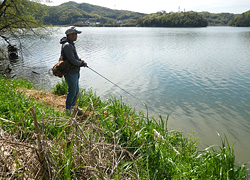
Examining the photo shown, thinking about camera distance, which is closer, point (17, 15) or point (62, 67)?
Result: point (62, 67)

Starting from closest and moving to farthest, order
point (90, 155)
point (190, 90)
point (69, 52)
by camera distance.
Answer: point (90, 155), point (69, 52), point (190, 90)

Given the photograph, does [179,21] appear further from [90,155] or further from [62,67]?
[90,155]

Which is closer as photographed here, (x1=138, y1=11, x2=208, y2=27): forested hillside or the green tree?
the green tree

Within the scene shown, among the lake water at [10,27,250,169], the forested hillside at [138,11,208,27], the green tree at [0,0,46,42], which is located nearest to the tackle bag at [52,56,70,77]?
the lake water at [10,27,250,169]

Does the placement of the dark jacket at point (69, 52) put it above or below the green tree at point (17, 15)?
below

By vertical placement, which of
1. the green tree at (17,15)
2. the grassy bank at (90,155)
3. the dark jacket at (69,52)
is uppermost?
the green tree at (17,15)

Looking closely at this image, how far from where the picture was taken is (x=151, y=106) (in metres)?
9.22

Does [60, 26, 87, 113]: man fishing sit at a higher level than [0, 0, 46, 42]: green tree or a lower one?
lower

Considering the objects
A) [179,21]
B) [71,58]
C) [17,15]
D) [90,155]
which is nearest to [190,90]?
[71,58]

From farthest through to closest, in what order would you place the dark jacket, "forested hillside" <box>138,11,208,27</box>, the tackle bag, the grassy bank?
1. "forested hillside" <box>138,11,208,27</box>
2. the tackle bag
3. the dark jacket
4. the grassy bank

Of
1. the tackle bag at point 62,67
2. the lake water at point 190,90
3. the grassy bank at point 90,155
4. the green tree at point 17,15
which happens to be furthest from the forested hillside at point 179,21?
the grassy bank at point 90,155

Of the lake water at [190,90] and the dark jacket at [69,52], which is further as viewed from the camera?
the lake water at [190,90]

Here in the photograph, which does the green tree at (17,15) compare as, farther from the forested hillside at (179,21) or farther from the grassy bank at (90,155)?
the forested hillside at (179,21)

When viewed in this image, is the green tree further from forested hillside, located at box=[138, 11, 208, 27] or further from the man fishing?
forested hillside, located at box=[138, 11, 208, 27]
